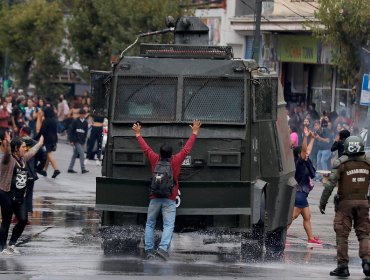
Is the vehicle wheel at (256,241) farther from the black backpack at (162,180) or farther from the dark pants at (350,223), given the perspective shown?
the dark pants at (350,223)

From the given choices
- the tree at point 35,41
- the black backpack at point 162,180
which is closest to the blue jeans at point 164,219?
the black backpack at point 162,180

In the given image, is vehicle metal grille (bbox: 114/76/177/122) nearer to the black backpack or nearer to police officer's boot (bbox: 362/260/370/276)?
the black backpack

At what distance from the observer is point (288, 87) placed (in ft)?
153

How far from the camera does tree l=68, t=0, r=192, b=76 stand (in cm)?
4697

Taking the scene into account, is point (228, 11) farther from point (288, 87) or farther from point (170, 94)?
point (170, 94)

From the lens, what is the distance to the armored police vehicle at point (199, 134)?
15781mm

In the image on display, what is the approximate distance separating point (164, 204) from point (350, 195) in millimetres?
2391

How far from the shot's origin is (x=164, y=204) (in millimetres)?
15438

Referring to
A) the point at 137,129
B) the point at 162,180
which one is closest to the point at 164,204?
the point at 162,180

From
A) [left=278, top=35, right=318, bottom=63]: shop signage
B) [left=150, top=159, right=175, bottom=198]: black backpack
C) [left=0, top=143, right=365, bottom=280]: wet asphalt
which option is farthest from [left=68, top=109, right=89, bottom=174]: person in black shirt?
[left=150, top=159, right=175, bottom=198]: black backpack

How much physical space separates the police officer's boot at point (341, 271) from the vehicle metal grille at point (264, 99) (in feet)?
8.28

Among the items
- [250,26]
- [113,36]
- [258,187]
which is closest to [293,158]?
[258,187]

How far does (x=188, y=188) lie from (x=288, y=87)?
102ft

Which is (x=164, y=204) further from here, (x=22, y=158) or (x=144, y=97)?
(x=22, y=158)
